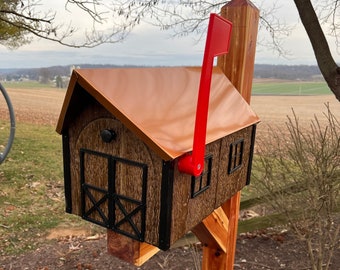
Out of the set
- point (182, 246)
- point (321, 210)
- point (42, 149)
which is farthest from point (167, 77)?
point (42, 149)

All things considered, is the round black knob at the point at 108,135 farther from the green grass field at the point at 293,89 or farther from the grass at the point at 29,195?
the green grass field at the point at 293,89

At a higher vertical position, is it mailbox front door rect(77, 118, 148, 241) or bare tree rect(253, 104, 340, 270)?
mailbox front door rect(77, 118, 148, 241)

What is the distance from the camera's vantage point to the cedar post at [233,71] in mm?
1430

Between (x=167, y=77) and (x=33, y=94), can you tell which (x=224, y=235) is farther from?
(x=33, y=94)

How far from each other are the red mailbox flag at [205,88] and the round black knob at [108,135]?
0.72ft

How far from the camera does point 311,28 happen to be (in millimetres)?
3254

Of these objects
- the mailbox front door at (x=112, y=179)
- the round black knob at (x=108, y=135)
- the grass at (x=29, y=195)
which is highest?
the round black knob at (x=108, y=135)

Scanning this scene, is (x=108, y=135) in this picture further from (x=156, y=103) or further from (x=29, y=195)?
(x=29, y=195)

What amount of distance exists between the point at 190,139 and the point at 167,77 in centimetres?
27

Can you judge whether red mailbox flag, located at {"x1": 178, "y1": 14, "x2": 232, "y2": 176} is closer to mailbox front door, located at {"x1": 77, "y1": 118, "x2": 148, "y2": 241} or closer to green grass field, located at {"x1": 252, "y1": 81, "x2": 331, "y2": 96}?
mailbox front door, located at {"x1": 77, "y1": 118, "x2": 148, "y2": 241}

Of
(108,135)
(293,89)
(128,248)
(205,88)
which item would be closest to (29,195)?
(128,248)

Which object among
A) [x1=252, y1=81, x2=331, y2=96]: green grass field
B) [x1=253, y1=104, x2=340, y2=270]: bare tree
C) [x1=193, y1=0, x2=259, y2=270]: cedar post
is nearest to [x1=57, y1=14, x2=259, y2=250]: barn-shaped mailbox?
[x1=193, y1=0, x2=259, y2=270]: cedar post

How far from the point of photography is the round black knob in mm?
984

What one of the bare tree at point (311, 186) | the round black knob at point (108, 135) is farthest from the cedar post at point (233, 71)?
the bare tree at point (311, 186)
